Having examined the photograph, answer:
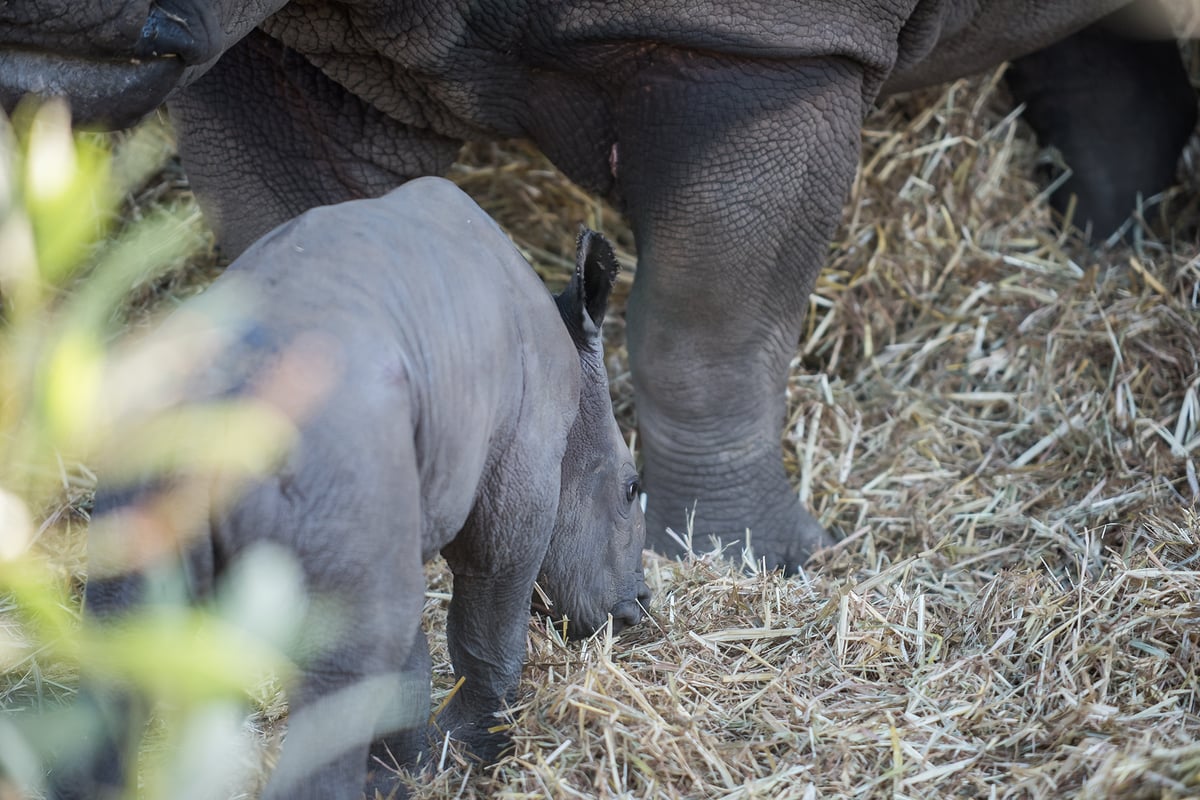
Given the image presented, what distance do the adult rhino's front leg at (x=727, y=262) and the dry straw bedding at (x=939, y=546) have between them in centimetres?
31

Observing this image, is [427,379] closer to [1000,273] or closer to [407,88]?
[407,88]

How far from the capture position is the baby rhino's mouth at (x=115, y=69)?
2.32m

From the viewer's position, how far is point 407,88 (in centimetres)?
351

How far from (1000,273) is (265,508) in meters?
3.53

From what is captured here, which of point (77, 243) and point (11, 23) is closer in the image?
point (77, 243)

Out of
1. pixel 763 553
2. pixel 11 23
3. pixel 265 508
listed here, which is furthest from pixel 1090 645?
pixel 11 23

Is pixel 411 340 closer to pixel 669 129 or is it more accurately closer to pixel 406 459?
pixel 406 459

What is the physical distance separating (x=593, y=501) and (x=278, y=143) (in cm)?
159

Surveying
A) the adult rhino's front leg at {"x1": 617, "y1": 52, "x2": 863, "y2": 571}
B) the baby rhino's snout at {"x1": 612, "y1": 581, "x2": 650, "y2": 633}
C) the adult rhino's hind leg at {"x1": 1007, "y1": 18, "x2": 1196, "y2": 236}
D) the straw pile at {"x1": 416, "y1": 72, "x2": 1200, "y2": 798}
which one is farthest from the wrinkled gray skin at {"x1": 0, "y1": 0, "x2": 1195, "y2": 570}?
the adult rhino's hind leg at {"x1": 1007, "y1": 18, "x2": 1196, "y2": 236}

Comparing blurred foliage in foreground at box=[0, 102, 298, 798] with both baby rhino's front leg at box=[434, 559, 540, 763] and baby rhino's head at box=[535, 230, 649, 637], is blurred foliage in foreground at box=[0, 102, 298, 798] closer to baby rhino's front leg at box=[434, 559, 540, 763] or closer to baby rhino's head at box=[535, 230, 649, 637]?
baby rhino's front leg at box=[434, 559, 540, 763]

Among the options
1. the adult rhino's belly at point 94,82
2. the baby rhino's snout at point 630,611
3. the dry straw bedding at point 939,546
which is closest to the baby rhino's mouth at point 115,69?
the adult rhino's belly at point 94,82

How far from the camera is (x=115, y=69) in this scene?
2.43m

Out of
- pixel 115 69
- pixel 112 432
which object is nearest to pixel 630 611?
pixel 112 432

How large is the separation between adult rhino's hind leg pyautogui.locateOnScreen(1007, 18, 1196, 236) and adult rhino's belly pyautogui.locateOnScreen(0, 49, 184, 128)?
359cm
